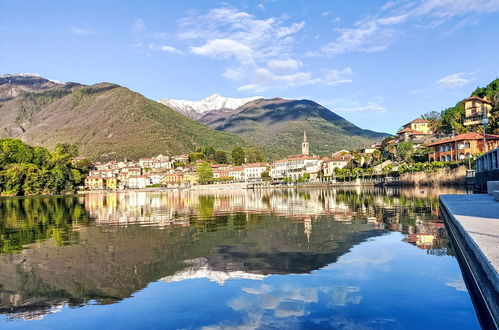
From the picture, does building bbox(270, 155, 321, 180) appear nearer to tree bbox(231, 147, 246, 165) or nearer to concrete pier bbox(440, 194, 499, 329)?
tree bbox(231, 147, 246, 165)

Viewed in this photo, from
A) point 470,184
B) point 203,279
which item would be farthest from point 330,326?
point 470,184

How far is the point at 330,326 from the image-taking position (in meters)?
8.64

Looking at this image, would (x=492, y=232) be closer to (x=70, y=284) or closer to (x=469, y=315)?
(x=469, y=315)

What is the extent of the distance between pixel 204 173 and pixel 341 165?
5047cm

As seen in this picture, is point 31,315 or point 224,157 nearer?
point 31,315

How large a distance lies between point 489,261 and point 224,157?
19089 cm

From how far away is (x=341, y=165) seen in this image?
142 metres

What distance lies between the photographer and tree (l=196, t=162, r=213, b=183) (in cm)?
15625

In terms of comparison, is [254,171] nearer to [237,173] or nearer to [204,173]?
[237,173]

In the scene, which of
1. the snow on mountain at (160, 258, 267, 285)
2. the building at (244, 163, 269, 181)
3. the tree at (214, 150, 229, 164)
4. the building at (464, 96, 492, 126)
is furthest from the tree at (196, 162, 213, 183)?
the snow on mountain at (160, 258, 267, 285)

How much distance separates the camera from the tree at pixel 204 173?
513ft

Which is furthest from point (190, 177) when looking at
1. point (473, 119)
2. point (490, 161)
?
point (490, 161)

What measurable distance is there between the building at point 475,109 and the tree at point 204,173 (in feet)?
288

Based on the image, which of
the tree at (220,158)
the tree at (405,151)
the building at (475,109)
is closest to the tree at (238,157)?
the tree at (220,158)
